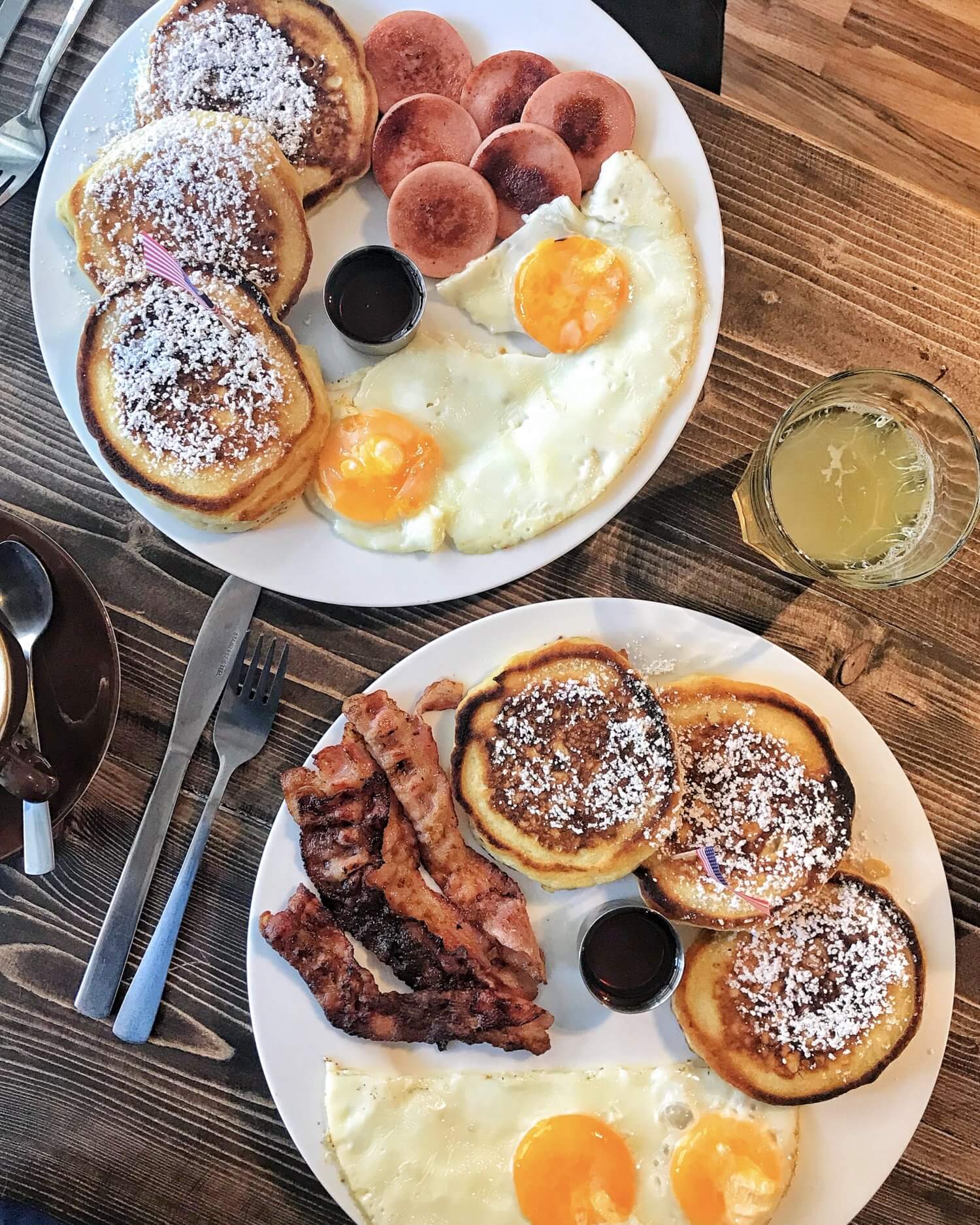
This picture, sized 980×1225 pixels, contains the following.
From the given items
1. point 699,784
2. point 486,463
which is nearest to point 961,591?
point 699,784

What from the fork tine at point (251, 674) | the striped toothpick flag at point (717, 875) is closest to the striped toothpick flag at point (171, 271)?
the fork tine at point (251, 674)

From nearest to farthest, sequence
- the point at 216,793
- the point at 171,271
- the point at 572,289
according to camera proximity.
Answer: the point at 171,271, the point at 572,289, the point at 216,793

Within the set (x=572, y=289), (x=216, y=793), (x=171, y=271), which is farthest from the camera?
(x=216, y=793)

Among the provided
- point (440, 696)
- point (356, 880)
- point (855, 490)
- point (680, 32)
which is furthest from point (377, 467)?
point (680, 32)

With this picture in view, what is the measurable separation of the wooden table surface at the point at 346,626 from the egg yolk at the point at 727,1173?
Result: 1.63ft

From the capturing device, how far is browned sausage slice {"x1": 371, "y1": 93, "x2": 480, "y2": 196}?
227 cm

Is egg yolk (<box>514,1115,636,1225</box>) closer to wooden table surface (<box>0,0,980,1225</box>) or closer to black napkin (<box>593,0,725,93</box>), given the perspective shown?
wooden table surface (<box>0,0,980,1225</box>)

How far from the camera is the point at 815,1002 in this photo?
2217mm

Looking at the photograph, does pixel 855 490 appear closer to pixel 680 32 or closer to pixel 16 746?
pixel 680 32

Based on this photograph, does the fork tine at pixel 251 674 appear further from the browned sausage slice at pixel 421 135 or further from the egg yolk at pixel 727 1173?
the egg yolk at pixel 727 1173

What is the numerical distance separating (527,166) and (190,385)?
973 millimetres

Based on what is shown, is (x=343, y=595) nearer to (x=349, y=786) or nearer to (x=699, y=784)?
(x=349, y=786)

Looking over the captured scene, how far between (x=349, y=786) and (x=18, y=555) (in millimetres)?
984

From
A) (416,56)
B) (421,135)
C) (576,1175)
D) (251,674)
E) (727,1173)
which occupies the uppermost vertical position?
(416,56)
